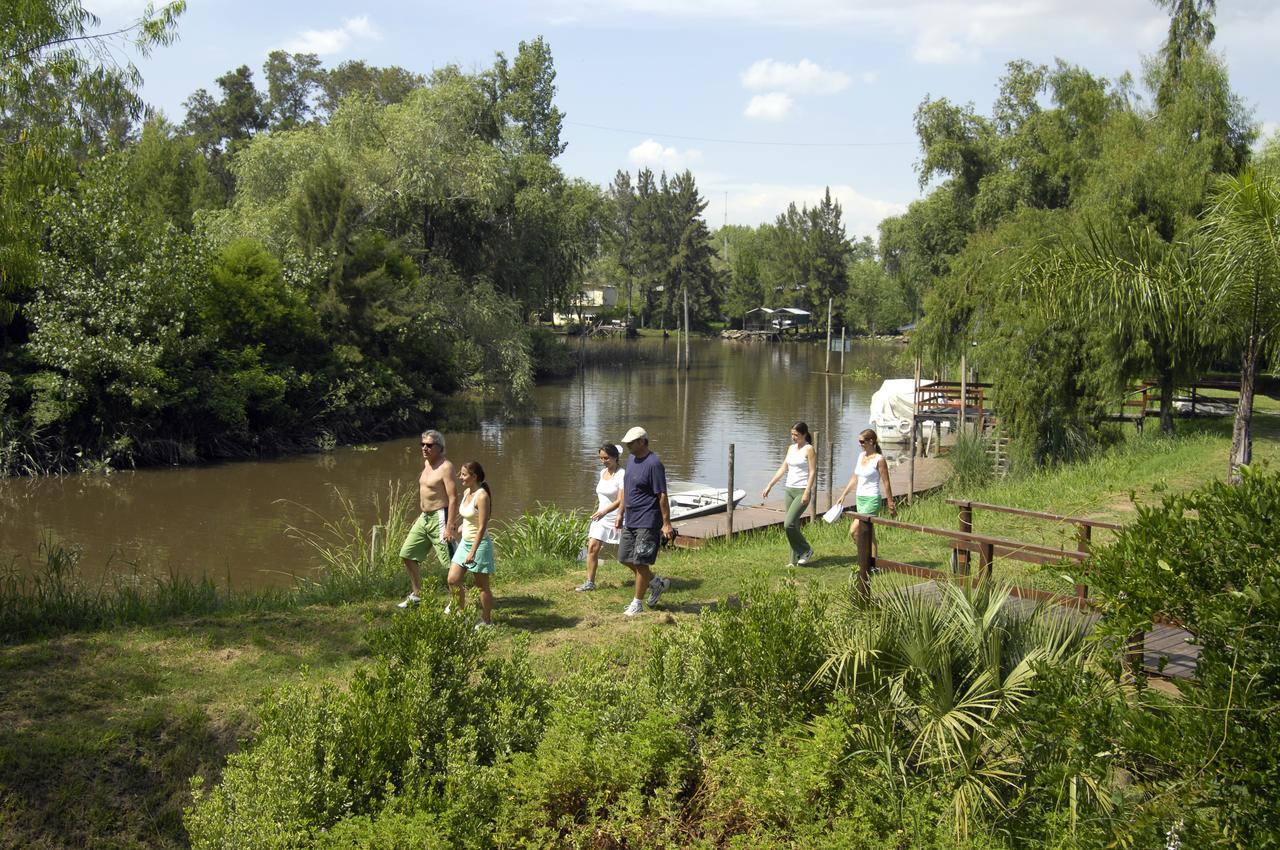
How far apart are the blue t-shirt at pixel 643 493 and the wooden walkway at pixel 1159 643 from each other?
10.8 ft

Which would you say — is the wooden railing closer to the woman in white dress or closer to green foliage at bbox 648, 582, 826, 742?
green foliage at bbox 648, 582, 826, 742

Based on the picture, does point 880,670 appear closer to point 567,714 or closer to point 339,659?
point 567,714

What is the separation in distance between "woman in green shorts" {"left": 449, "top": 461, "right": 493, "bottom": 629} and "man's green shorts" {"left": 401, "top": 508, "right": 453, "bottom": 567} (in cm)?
43

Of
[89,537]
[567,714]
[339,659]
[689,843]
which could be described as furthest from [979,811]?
[89,537]

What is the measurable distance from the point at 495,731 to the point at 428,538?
4.16 metres

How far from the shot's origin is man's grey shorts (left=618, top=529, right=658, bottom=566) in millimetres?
9289

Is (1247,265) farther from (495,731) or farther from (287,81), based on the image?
(287,81)

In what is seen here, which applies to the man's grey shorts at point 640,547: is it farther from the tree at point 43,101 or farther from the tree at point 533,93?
the tree at point 533,93

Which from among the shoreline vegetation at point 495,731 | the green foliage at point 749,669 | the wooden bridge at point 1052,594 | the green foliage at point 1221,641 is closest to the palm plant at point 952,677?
the shoreline vegetation at point 495,731

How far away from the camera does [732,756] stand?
497cm

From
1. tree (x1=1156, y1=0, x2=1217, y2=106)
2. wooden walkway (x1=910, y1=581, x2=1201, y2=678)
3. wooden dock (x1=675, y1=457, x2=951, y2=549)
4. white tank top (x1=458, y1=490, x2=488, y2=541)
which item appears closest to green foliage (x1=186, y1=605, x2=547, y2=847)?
wooden walkway (x1=910, y1=581, x2=1201, y2=678)

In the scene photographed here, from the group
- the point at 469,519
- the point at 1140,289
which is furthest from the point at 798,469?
the point at 1140,289

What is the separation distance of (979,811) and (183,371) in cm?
2466

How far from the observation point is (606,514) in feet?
34.7
